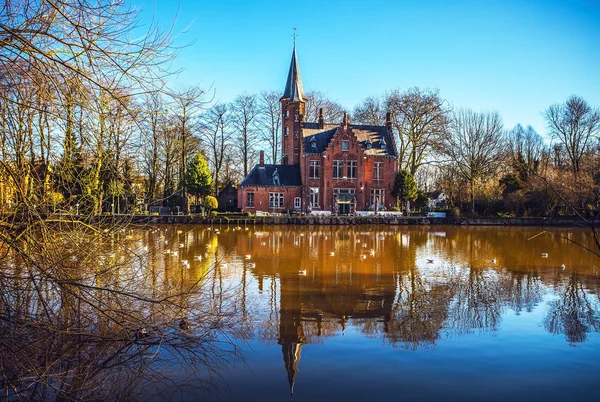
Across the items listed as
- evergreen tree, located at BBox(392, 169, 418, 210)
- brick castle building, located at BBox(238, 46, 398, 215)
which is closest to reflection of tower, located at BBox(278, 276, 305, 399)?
brick castle building, located at BBox(238, 46, 398, 215)

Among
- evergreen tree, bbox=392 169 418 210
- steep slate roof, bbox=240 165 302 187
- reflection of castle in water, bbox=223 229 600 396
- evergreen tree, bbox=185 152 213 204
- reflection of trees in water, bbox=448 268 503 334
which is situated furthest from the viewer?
steep slate roof, bbox=240 165 302 187

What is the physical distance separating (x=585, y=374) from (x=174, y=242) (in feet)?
53.4

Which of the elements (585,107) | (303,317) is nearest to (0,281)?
(303,317)

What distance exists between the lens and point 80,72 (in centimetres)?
408

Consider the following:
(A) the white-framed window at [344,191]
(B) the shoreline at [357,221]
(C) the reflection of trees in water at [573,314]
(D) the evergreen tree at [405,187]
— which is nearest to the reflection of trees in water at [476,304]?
(C) the reflection of trees in water at [573,314]

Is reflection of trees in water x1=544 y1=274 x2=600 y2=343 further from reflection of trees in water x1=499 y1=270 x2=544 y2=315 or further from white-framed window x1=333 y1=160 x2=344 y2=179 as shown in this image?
white-framed window x1=333 y1=160 x2=344 y2=179

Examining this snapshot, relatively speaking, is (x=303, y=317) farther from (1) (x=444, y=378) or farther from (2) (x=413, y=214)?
(2) (x=413, y=214)

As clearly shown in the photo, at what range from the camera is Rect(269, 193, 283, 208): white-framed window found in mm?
38594

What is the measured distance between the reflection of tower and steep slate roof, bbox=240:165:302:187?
28035 mm

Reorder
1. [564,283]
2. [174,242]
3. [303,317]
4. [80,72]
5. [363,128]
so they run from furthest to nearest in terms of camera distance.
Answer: [363,128] < [174,242] < [564,283] < [303,317] < [80,72]

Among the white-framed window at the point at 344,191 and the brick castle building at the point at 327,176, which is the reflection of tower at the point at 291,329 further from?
the white-framed window at the point at 344,191

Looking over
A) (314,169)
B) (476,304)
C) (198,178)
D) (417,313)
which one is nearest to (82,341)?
(417,313)

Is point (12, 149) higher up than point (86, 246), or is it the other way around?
point (12, 149)

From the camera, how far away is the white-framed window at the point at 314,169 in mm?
38750
